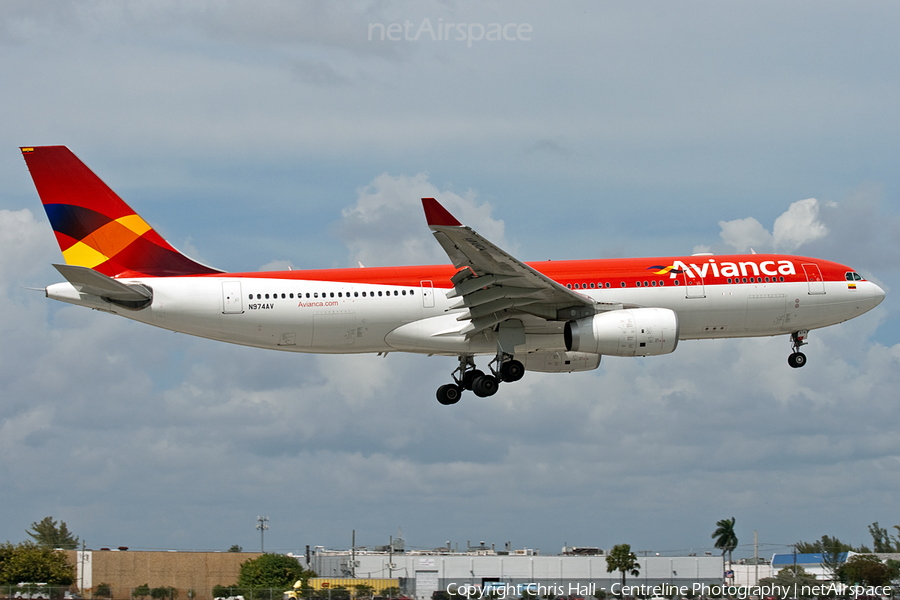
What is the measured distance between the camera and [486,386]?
1650 inches

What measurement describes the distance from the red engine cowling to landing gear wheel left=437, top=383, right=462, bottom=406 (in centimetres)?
685

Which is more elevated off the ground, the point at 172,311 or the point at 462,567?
the point at 172,311

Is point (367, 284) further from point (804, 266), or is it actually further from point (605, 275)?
point (804, 266)

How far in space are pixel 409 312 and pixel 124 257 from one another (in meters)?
12.6

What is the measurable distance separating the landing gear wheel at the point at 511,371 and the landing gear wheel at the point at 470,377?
1882 millimetres

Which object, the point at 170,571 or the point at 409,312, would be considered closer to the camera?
the point at 409,312

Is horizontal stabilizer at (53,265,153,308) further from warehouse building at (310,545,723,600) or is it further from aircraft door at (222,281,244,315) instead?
warehouse building at (310,545,723,600)

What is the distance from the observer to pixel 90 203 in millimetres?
43281

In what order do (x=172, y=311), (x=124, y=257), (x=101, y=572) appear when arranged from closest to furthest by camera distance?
(x=172, y=311), (x=124, y=257), (x=101, y=572)

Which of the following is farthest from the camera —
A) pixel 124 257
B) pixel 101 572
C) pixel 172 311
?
pixel 101 572

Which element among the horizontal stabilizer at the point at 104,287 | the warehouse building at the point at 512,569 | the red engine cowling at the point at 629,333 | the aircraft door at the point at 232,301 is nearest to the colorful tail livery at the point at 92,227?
the horizontal stabilizer at the point at 104,287

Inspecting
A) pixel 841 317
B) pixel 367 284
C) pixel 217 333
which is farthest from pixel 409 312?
pixel 841 317

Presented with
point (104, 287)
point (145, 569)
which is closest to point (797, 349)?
point (104, 287)

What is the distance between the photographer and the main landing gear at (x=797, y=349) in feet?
145
